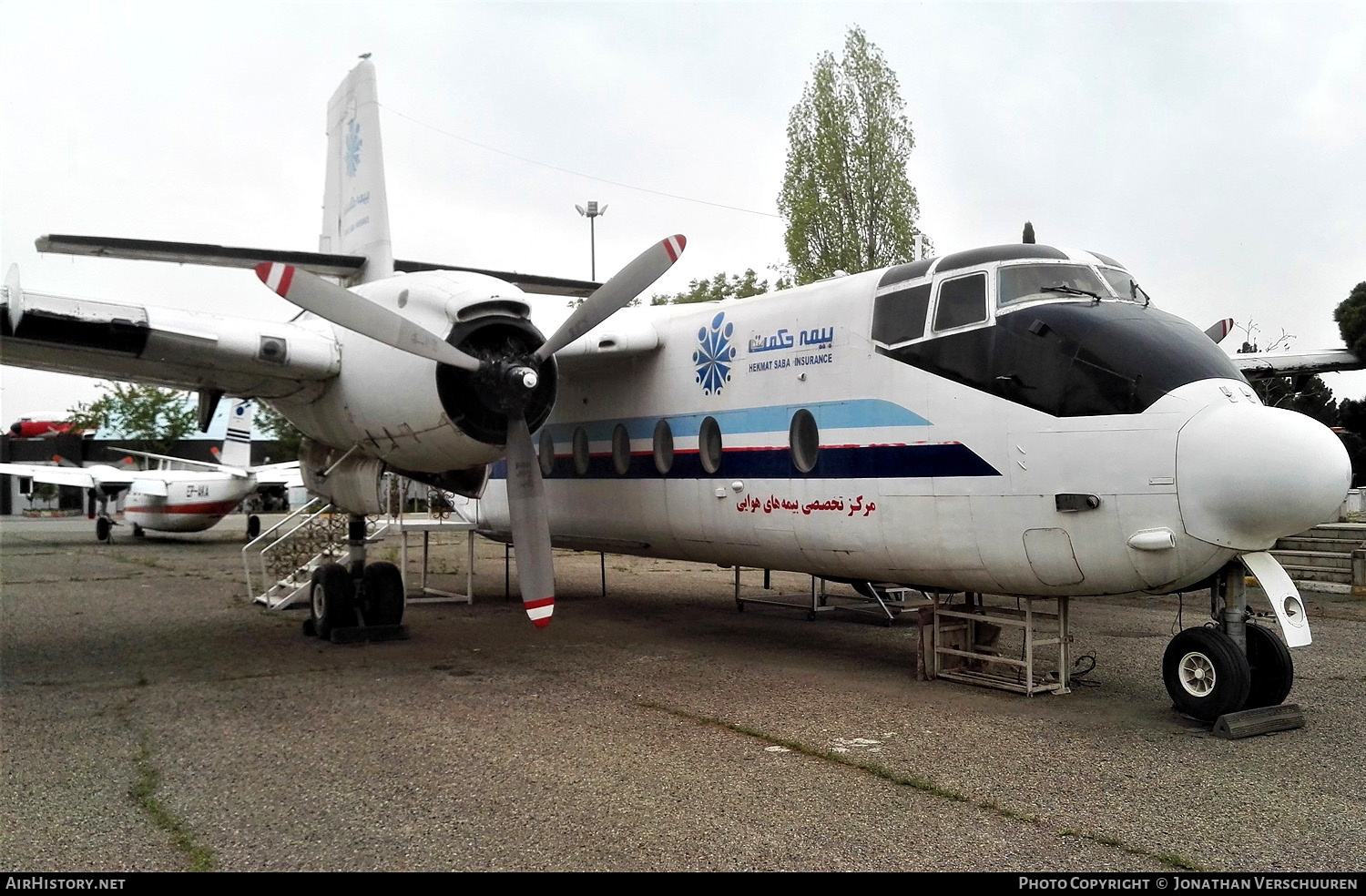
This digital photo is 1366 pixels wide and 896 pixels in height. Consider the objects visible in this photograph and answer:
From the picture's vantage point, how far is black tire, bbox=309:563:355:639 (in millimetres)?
11742

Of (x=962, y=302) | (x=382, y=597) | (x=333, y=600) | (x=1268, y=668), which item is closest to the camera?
(x=1268, y=668)

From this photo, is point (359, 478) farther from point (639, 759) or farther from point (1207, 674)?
point (1207, 674)

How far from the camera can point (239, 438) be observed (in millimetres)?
31734

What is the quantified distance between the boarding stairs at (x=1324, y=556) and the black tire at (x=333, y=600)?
13327mm

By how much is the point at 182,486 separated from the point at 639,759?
26.7m

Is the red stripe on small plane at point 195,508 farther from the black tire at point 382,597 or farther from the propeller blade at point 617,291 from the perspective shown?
the propeller blade at point 617,291

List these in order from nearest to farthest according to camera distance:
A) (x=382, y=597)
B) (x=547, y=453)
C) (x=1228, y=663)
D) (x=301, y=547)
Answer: (x=1228, y=663)
(x=382, y=597)
(x=547, y=453)
(x=301, y=547)

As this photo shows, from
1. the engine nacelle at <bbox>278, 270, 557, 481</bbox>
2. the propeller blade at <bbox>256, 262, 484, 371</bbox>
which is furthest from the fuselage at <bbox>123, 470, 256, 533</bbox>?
the propeller blade at <bbox>256, 262, 484, 371</bbox>


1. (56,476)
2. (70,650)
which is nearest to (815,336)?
(70,650)

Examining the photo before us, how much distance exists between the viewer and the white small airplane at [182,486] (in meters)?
29.2

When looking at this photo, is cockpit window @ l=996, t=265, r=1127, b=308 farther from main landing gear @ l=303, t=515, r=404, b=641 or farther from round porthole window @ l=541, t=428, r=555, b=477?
main landing gear @ l=303, t=515, r=404, b=641

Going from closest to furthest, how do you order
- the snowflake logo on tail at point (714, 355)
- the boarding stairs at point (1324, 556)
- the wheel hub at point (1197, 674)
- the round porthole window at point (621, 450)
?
the wheel hub at point (1197, 674)
the snowflake logo on tail at point (714, 355)
the round porthole window at point (621, 450)
the boarding stairs at point (1324, 556)

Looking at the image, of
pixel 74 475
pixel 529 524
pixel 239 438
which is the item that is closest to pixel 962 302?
pixel 529 524

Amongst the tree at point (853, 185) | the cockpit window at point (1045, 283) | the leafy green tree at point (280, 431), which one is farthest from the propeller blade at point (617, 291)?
the leafy green tree at point (280, 431)
